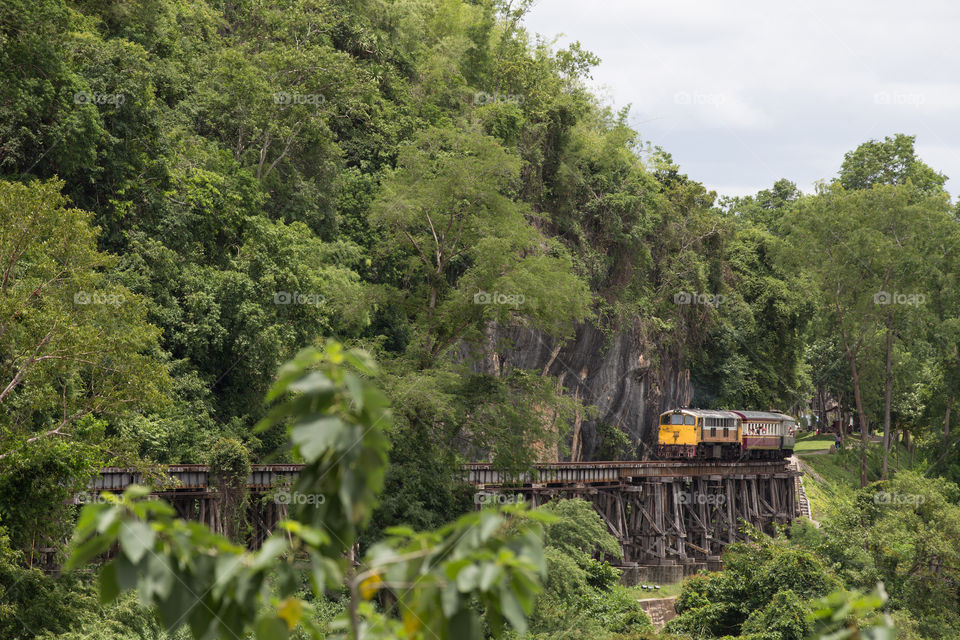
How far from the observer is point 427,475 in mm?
21109

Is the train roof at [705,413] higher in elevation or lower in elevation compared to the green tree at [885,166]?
lower

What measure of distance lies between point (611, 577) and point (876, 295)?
777 inches

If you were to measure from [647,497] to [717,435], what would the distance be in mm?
6120

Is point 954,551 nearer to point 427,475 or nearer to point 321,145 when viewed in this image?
point 427,475

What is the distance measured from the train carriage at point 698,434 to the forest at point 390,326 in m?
4.32

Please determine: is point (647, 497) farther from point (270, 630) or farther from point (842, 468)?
point (270, 630)

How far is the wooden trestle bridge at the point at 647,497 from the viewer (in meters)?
22.5

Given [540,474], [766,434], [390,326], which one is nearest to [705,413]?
[766,434]

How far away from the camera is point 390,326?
32.8 metres

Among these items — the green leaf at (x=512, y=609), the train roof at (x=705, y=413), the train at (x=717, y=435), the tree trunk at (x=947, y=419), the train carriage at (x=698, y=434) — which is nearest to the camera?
the green leaf at (x=512, y=609)

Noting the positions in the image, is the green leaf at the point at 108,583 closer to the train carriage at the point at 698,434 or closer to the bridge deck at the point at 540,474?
the bridge deck at the point at 540,474

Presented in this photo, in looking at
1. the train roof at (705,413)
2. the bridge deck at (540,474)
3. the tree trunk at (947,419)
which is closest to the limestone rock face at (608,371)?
the train roof at (705,413)

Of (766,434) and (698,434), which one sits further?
(766,434)

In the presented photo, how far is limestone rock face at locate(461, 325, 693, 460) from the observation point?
39.3 m
